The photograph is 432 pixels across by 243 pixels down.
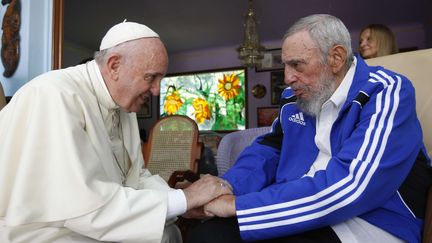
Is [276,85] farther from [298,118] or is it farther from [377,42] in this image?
[298,118]

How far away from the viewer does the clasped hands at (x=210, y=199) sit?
4.15 ft

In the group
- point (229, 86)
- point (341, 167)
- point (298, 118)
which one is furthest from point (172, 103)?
point (341, 167)

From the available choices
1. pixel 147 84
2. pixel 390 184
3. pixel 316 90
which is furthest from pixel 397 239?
pixel 147 84

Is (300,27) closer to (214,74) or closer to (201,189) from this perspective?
(201,189)

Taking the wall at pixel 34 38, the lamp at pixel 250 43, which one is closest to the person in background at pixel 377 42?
the wall at pixel 34 38

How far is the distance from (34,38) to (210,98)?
6536mm

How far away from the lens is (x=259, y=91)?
28.6ft

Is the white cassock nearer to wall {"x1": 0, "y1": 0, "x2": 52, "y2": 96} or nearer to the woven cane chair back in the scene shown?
wall {"x1": 0, "y1": 0, "x2": 52, "y2": 96}

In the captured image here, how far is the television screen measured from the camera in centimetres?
896

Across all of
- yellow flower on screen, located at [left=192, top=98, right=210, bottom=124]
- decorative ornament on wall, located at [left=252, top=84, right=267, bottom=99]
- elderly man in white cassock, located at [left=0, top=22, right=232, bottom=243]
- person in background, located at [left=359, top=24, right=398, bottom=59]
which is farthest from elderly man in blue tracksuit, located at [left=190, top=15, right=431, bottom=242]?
yellow flower on screen, located at [left=192, top=98, right=210, bottom=124]

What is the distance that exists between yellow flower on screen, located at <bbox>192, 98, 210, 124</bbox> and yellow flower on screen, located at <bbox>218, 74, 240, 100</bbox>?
0.51 metres

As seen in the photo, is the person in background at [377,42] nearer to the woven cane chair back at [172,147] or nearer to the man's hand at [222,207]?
the woven cane chair back at [172,147]

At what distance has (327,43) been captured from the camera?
138cm

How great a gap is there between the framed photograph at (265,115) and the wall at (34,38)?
607cm
